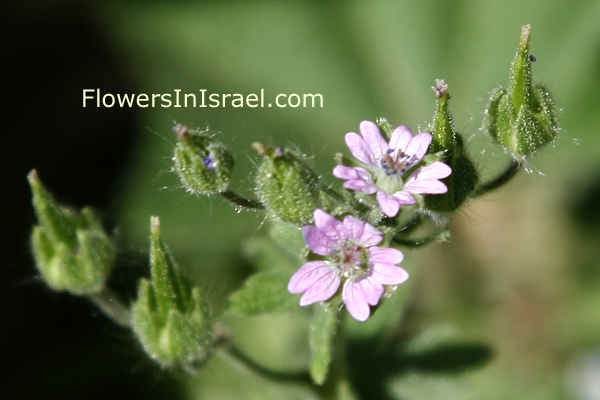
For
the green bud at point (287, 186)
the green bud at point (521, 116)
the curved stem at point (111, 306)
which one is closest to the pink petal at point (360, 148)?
the green bud at point (287, 186)

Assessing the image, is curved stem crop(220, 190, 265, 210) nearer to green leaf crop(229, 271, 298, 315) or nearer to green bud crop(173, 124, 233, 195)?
green bud crop(173, 124, 233, 195)

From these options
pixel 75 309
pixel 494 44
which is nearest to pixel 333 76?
Result: pixel 494 44

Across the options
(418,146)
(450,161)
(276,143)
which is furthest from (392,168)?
(276,143)

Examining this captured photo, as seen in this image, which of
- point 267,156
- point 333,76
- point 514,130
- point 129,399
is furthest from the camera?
point 333,76

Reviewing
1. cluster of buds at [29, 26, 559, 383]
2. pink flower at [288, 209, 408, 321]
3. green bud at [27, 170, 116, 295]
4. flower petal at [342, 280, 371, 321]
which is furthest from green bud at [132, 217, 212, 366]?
flower petal at [342, 280, 371, 321]

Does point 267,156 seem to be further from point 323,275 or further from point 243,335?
point 243,335

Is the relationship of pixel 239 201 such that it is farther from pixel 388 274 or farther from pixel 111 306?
pixel 111 306
